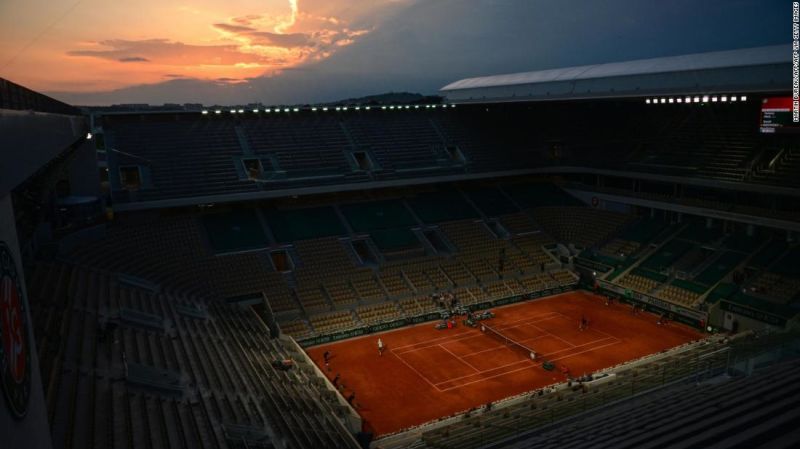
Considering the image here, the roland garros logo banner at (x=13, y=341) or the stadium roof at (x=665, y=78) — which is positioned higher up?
the stadium roof at (x=665, y=78)

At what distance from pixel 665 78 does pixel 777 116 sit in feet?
21.9

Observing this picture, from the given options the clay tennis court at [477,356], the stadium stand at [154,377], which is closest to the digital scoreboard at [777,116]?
the clay tennis court at [477,356]

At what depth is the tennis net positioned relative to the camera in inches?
1002

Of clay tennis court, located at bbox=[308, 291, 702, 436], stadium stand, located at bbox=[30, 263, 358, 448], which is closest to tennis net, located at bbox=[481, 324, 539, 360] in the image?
clay tennis court, located at bbox=[308, 291, 702, 436]

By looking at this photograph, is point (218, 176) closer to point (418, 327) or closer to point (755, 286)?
point (418, 327)

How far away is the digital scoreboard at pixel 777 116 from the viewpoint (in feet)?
99.2

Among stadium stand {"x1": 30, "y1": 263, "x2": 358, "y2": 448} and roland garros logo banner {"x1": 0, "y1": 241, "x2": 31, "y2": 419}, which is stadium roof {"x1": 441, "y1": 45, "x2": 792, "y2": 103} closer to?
stadium stand {"x1": 30, "y1": 263, "x2": 358, "y2": 448}

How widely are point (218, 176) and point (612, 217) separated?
2765 centimetres

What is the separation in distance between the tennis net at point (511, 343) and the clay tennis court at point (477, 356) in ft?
0.37

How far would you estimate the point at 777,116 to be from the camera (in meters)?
30.8

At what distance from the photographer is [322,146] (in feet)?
129

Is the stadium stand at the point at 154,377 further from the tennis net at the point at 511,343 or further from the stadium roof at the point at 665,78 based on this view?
the stadium roof at the point at 665,78

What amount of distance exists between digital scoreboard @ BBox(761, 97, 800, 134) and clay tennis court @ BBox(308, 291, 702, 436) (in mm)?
13075

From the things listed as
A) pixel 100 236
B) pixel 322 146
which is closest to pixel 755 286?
pixel 322 146
